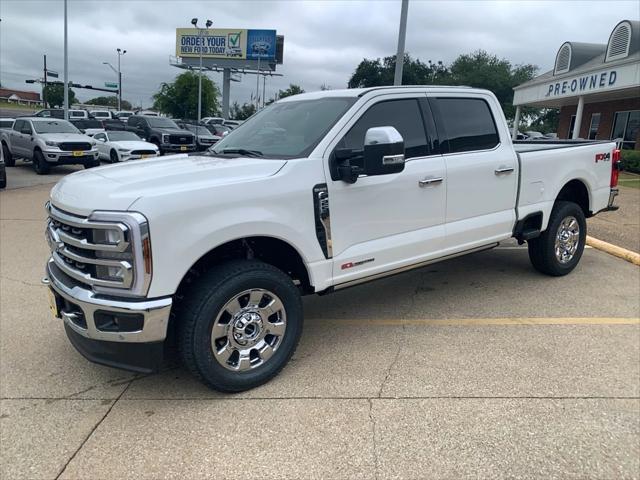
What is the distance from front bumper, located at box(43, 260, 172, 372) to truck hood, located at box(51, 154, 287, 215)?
0.51 meters

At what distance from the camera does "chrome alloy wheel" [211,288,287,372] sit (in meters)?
3.25

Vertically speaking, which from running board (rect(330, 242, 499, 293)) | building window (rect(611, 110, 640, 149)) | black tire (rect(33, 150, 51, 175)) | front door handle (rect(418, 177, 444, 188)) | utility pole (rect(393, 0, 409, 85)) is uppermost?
utility pole (rect(393, 0, 409, 85))

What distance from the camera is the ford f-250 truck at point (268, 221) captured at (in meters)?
2.94

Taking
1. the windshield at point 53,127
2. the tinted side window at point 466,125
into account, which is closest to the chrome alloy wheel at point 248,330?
the tinted side window at point 466,125

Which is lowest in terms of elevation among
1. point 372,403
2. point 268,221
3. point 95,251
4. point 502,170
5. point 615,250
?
point 372,403

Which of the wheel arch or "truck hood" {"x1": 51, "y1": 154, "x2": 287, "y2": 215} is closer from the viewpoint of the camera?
"truck hood" {"x1": 51, "y1": 154, "x2": 287, "y2": 215}

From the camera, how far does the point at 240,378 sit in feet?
11.0

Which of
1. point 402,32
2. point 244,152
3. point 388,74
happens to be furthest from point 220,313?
point 388,74

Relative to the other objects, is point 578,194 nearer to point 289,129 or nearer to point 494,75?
point 289,129

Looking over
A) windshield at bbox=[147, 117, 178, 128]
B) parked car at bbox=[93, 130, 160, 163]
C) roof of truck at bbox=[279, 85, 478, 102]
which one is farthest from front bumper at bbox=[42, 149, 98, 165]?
roof of truck at bbox=[279, 85, 478, 102]

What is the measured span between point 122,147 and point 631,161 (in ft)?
61.3

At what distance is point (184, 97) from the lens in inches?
2493

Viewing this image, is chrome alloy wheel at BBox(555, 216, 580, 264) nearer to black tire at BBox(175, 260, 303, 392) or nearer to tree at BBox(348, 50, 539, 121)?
black tire at BBox(175, 260, 303, 392)

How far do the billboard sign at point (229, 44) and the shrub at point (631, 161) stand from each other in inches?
2099
